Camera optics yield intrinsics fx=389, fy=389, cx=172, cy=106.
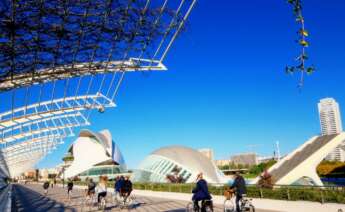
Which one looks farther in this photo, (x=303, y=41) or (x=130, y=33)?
(x=130, y=33)

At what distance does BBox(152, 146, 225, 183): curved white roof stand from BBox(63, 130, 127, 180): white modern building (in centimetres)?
3627

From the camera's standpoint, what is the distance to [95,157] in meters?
80.4

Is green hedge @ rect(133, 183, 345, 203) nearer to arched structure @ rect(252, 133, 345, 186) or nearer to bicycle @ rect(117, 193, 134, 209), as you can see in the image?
bicycle @ rect(117, 193, 134, 209)

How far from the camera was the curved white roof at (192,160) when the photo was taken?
136ft

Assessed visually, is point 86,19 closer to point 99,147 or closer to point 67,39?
point 67,39

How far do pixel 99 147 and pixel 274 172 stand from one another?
50.6 metres

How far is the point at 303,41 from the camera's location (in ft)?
8.58

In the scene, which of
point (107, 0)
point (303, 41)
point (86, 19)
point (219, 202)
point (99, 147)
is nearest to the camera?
point (303, 41)

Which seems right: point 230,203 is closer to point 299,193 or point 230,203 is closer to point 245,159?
point 299,193

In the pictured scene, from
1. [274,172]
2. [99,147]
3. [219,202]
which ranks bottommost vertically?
[219,202]

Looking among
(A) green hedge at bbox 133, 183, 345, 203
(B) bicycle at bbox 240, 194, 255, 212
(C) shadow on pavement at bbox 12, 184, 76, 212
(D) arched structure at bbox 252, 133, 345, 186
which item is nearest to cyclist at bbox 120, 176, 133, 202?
(C) shadow on pavement at bbox 12, 184, 76, 212

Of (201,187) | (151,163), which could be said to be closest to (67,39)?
(201,187)

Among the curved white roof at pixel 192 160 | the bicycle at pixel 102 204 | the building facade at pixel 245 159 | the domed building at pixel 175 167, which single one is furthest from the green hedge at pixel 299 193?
the building facade at pixel 245 159

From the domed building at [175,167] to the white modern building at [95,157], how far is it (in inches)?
1389
